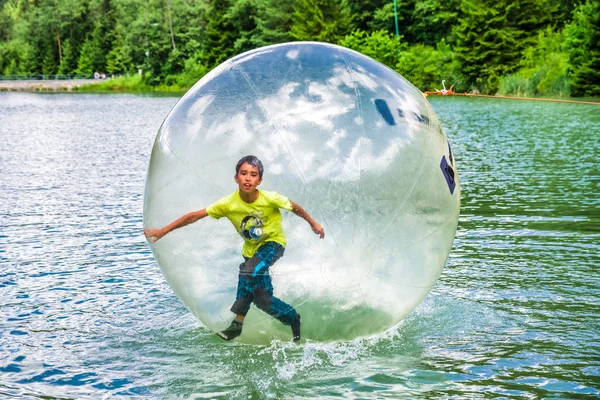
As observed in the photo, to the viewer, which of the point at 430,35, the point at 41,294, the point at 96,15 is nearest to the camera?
the point at 41,294

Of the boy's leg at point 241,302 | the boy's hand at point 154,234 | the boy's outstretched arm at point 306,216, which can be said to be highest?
the boy's outstretched arm at point 306,216

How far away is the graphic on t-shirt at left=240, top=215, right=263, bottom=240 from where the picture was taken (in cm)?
594

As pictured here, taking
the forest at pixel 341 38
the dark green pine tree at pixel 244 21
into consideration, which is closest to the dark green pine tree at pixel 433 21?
the forest at pixel 341 38

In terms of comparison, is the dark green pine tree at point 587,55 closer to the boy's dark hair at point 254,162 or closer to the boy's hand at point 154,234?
the boy's hand at point 154,234

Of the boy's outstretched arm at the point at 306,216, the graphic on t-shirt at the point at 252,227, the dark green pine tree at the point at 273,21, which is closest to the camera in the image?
the boy's outstretched arm at the point at 306,216

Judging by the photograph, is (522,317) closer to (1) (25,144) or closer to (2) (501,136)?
(2) (501,136)

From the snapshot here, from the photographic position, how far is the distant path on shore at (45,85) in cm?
9681

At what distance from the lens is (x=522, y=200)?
1342 centimetres

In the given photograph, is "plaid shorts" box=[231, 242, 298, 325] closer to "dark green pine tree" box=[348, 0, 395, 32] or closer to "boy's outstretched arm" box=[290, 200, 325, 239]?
"boy's outstretched arm" box=[290, 200, 325, 239]

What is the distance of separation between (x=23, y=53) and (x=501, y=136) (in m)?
108

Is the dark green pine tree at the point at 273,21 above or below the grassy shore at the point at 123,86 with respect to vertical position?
above

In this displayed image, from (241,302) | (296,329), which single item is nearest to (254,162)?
(241,302)

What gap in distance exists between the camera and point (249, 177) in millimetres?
5816

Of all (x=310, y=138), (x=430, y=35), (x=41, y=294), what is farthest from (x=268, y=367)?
(x=430, y=35)
